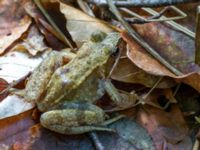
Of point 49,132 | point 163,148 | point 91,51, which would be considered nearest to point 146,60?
point 91,51

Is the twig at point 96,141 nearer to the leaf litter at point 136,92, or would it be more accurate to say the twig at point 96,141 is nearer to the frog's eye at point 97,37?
the leaf litter at point 136,92

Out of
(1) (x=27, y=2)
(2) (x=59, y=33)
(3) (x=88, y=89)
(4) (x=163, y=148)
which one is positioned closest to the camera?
(4) (x=163, y=148)

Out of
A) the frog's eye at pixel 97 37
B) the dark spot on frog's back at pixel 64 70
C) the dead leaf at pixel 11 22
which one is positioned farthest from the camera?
the dead leaf at pixel 11 22

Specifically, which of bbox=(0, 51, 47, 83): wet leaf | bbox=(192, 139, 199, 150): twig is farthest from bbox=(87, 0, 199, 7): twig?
bbox=(192, 139, 199, 150): twig

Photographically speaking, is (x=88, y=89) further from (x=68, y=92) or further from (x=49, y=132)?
(x=49, y=132)

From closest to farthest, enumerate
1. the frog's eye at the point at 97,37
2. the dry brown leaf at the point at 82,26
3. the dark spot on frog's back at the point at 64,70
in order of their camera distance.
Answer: the dark spot on frog's back at the point at 64,70 < the frog's eye at the point at 97,37 < the dry brown leaf at the point at 82,26

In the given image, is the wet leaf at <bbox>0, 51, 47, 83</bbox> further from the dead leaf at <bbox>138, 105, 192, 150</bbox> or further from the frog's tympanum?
the dead leaf at <bbox>138, 105, 192, 150</bbox>

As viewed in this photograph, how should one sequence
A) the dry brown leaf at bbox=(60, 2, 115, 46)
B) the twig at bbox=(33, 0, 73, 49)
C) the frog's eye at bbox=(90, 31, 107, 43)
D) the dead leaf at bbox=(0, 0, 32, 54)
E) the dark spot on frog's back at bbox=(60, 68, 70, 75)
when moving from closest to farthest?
the dark spot on frog's back at bbox=(60, 68, 70, 75) → the frog's eye at bbox=(90, 31, 107, 43) → the dry brown leaf at bbox=(60, 2, 115, 46) → the twig at bbox=(33, 0, 73, 49) → the dead leaf at bbox=(0, 0, 32, 54)

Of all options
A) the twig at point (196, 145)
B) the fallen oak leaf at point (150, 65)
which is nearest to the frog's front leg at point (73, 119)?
the fallen oak leaf at point (150, 65)
